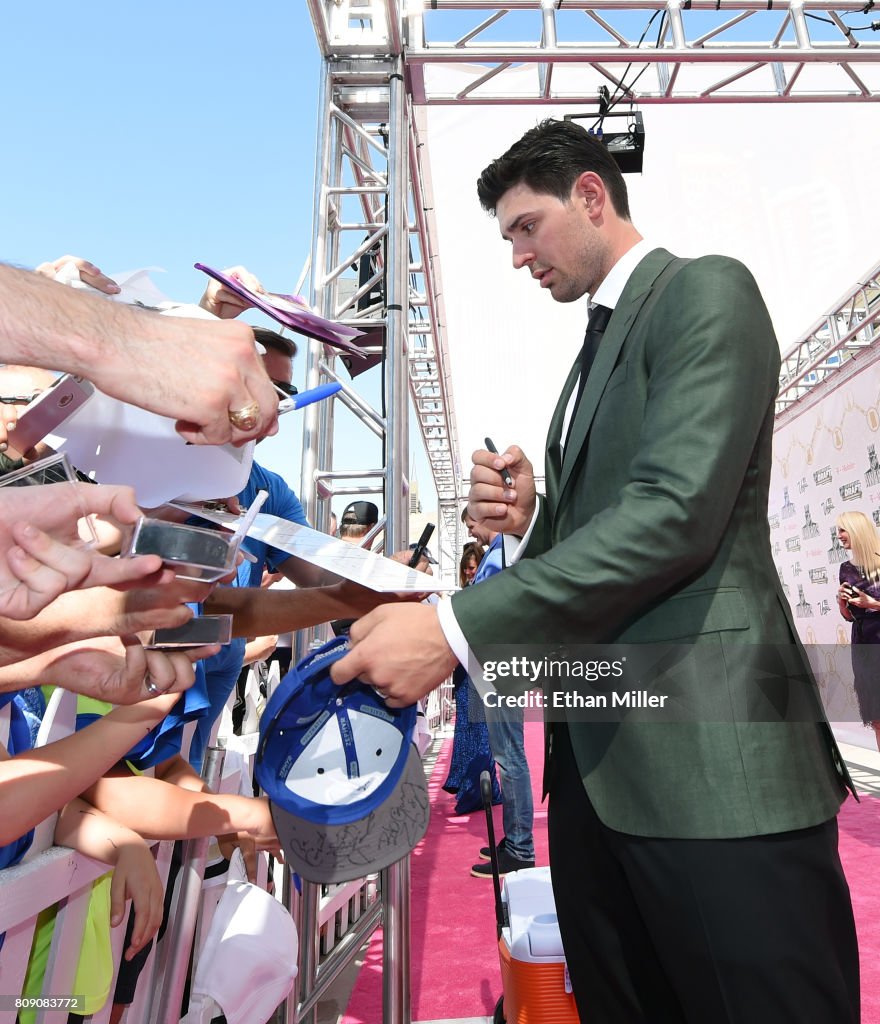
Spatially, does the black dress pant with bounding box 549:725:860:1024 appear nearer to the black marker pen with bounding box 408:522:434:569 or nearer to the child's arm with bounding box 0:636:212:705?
the black marker pen with bounding box 408:522:434:569

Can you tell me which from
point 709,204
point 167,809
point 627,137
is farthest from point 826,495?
point 167,809

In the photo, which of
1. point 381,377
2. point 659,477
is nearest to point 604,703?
point 659,477

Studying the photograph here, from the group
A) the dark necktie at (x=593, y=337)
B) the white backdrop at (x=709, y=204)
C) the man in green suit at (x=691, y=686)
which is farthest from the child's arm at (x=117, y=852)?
the white backdrop at (x=709, y=204)

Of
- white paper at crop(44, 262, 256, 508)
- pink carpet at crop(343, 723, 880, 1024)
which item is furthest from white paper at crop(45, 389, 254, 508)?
pink carpet at crop(343, 723, 880, 1024)

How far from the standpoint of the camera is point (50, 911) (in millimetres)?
1345

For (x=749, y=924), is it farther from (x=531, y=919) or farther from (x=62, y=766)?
(x=531, y=919)

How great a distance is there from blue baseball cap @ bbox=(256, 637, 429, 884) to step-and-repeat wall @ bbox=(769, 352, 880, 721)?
21.3 feet

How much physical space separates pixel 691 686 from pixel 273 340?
1396 millimetres

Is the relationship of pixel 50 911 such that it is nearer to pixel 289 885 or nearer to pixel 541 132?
pixel 289 885

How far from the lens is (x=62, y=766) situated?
1.14 meters

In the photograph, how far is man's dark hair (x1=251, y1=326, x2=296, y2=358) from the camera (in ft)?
6.37

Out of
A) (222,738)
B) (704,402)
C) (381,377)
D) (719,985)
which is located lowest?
(719,985)

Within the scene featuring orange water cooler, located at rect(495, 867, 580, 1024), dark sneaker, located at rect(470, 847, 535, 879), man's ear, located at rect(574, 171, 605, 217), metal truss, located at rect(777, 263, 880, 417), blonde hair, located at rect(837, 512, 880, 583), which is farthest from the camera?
metal truss, located at rect(777, 263, 880, 417)

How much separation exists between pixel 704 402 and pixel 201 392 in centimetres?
69
